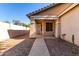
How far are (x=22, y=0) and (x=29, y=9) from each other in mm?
8494

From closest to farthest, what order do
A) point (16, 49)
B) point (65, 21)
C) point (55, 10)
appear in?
point (16, 49)
point (65, 21)
point (55, 10)

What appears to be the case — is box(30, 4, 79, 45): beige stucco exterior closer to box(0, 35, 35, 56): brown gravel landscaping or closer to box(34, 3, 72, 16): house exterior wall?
box(34, 3, 72, 16): house exterior wall

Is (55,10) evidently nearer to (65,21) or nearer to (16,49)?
(65,21)

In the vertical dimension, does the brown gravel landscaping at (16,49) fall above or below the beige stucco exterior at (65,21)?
below

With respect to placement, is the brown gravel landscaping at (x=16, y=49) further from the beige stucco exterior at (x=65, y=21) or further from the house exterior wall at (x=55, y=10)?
the house exterior wall at (x=55, y=10)

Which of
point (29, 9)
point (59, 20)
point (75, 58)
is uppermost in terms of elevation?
point (29, 9)

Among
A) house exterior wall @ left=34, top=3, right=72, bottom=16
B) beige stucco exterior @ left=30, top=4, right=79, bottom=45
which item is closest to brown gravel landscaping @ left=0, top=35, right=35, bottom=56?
beige stucco exterior @ left=30, top=4, right=79, bottom=45

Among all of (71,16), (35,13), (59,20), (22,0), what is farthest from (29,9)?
(22,0)

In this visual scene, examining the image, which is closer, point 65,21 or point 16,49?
point 16,49

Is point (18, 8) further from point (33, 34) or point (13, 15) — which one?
point (33, 34)

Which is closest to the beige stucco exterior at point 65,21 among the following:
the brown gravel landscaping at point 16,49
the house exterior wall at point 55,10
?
the house exterior wall at point 55,10

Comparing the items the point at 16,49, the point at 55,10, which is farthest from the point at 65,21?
the point at 16,49

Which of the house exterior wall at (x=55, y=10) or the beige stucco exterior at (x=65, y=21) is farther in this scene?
the house exterior wall at (x=55, y=10)

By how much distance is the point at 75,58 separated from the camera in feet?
19.9
